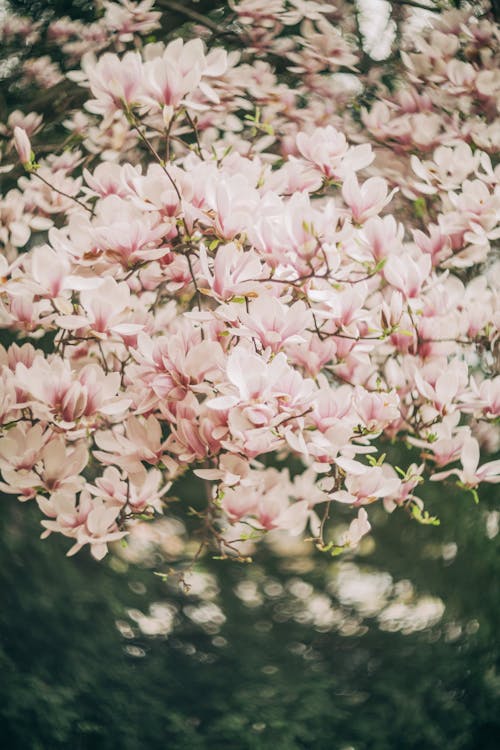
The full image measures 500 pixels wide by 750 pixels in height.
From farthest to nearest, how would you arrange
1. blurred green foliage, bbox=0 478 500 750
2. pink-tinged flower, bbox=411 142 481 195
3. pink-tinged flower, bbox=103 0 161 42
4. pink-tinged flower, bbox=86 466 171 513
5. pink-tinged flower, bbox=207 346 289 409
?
blurred green foliage, bbox=0 478 500 750 < pink-tinged flower, bbox=103 0 161 42 < pink-tinged flower, bbox=411 142 481 195 < pink-tinged flower, bbox=86 466 171 513 < pink-tinged flower, bbox=207 346 289 409

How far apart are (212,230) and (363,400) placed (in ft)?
1.11

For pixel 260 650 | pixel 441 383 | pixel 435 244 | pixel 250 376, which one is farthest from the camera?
pixel 260 650

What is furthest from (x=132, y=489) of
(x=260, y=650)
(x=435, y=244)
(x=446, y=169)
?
(x=260, y=650)

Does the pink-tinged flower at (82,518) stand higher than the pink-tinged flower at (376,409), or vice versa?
the pink-tinged flower at (376,409)

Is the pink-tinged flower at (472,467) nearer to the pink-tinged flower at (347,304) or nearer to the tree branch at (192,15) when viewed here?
the pink-tinged flower at (347,304)

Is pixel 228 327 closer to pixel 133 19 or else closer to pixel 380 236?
pixel 380 236

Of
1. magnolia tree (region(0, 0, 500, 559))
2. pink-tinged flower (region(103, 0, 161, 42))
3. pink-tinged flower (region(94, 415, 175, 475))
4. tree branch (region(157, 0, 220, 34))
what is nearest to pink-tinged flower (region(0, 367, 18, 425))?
magnolia tree (region(0, 0, 500, 559))

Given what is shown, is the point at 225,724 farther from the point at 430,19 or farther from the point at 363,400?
the point at 430,19

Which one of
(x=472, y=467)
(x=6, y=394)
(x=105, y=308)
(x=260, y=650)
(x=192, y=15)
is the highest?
(x=192, y=15)

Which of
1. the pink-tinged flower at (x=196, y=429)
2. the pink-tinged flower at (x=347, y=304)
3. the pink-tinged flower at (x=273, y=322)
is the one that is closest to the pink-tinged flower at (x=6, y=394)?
the pink-tinged flower at (x=196, y=429)

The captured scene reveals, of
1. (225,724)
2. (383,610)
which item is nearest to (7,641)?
(225,724)

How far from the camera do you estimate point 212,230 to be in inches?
36.8

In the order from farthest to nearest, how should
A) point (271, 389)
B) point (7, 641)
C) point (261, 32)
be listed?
point (7, 641)
point (261, 32)
point (271, 389)

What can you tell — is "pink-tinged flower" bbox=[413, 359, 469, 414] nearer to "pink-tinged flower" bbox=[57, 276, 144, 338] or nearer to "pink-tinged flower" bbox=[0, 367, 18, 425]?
"pink-tinged flower" bbox=[57, 276, 144, 338]
